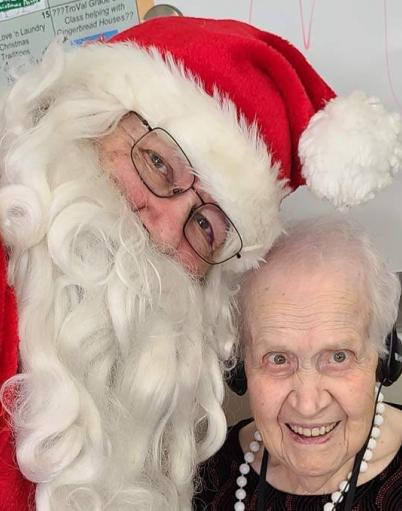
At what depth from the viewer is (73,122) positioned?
0.95 meters

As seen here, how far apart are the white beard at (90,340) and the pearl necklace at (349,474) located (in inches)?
11.1

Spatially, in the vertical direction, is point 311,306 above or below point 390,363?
above

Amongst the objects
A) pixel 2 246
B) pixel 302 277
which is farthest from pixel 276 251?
pixel 2 246

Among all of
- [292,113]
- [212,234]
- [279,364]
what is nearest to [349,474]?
[279,364]

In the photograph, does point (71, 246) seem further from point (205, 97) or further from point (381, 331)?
point (381, 331)

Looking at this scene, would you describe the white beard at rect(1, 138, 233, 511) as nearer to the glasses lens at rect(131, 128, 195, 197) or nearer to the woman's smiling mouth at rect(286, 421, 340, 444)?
the glasses lens at rect(131, 128, 195, 197)

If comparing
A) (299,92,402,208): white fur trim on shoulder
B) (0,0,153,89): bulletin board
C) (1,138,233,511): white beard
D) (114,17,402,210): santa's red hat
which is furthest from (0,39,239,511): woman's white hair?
(0,0,153,89): bulletin board

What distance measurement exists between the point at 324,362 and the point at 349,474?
Answer: 23cm

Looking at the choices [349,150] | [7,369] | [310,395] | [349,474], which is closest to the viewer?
[7,369]

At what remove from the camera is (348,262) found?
1122 millimetres

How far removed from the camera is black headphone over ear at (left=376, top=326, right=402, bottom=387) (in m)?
1.15

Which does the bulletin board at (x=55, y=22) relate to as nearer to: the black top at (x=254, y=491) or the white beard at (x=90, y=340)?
the white beard at (x=90, y=340)

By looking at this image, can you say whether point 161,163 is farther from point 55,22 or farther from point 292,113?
point 55,22

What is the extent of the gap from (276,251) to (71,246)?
39 cm
